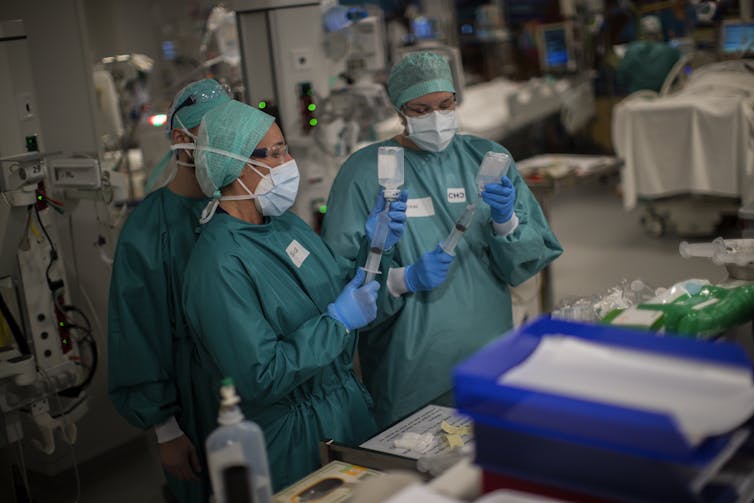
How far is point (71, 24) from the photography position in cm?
380

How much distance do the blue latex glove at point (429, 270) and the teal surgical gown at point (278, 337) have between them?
22 cm

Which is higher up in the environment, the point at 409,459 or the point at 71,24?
the point at 71,24

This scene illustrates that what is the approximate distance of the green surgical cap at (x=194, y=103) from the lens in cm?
263

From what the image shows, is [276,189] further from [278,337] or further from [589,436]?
[589,436]

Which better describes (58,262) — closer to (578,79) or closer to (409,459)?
(409,459)

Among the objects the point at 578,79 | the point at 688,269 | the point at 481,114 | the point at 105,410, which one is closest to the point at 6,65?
the point at 105,410

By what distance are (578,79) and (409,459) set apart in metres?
7.33

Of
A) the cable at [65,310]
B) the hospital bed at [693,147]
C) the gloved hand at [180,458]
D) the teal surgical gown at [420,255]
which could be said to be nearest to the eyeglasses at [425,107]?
the teal surgical gown at [420,255]

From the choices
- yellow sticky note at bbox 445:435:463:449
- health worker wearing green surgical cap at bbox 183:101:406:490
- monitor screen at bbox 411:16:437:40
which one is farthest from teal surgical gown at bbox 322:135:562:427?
monitor screen at bbox 411:16:437:40

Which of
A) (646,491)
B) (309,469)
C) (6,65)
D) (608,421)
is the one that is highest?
(6,65)

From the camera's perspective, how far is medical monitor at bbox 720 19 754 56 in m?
6.16

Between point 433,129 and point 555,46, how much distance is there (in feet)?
20.6

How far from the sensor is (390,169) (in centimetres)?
250

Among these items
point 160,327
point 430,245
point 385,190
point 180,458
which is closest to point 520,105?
point 430,245
